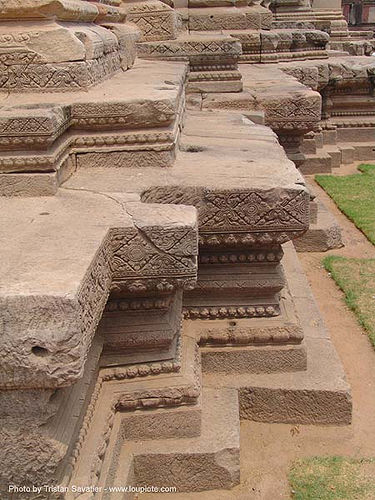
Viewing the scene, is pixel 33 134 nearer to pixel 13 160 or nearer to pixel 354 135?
pixel 13 160

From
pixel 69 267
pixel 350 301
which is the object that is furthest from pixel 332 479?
pixel 350 301

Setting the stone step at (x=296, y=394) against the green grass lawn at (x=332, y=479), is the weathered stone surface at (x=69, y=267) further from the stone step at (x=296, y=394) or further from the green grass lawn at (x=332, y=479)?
the green grass lawn at (x=332, y=479)

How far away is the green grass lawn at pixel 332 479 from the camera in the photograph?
2113 millimetres

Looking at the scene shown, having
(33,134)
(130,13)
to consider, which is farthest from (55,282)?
(130,13)

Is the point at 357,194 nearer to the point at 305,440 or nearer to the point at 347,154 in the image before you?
the point at 347,154

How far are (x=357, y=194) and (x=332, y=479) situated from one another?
13.5ft

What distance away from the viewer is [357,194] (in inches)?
232

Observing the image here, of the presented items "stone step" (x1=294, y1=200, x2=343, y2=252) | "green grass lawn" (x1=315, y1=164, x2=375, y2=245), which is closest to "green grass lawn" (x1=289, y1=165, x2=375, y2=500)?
"green grass lawn" (x1=315, y1=164, x2=375, y2=245)

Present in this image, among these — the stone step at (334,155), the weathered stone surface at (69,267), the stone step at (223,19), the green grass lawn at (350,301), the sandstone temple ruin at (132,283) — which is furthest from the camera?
the stone step at (334,155)

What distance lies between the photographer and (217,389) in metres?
2.46

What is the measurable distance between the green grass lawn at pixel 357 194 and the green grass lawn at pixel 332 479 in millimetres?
2649

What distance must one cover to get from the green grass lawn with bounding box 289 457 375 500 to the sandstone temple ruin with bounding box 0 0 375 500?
0.76 ft

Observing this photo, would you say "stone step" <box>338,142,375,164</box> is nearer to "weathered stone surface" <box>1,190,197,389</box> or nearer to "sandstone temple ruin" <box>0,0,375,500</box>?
"sandstone temple ruin" <box>0,0,375,500</box>

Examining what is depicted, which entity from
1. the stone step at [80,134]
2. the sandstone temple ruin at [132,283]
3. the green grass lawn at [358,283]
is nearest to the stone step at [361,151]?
the green grass lawn at [358,283]
